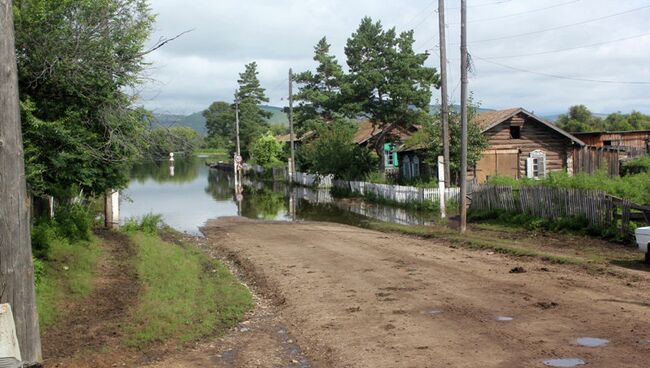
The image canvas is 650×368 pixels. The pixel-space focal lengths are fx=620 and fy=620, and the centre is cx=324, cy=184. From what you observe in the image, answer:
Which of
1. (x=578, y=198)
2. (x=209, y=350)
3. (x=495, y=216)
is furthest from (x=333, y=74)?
(x=209, y=350)

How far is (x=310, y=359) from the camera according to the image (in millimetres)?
7582

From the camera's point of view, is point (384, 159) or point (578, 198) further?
point (384, 159)

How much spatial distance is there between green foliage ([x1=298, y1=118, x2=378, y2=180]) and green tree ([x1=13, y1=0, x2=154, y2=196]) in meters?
29.7

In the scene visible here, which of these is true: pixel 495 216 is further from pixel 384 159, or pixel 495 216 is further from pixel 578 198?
pixel 384 159

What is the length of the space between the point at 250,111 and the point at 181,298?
8301 cm

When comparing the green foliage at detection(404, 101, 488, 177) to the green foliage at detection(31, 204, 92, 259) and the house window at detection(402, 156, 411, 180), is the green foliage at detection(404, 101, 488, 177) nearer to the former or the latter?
the house window at detection(402, 156, 411, 180)

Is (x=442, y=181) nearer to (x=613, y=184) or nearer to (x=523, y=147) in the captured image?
(x=613, y=184)

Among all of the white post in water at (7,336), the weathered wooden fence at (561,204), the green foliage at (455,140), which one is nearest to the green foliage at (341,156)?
the green foliage at (455,140)

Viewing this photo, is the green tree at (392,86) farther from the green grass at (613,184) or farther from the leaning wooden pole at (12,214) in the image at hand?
the leaning wooden pole at (12,214)

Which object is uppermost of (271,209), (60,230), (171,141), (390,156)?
(390,156)

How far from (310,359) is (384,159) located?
127 ft

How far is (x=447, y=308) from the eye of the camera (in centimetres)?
955

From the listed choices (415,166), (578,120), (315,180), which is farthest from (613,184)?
(578,120)

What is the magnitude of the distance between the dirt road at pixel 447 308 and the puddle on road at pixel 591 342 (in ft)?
0.28
